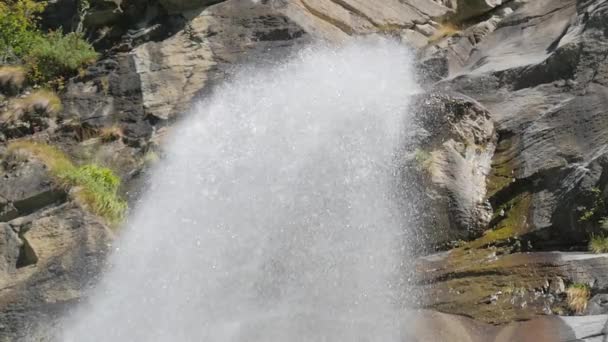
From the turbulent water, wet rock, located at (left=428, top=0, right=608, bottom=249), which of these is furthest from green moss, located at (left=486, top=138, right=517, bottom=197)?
the turbulent water

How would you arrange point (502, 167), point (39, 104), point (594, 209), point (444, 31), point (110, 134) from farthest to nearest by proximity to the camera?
1. point (444, 31)
2. point (39, 104)
3. point (110, 134)
4. point (502, 167)
5. point (594, 209)

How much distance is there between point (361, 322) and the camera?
7.57 m

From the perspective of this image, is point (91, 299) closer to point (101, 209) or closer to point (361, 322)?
point (101, 209)

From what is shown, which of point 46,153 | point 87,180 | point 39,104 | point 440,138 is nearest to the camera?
point 440,138

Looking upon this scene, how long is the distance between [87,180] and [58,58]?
166 inches

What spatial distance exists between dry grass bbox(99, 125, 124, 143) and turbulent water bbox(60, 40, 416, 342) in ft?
3.52

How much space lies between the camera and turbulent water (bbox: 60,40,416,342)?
322 inches

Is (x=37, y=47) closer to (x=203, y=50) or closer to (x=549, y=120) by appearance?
(x=203, y=50)

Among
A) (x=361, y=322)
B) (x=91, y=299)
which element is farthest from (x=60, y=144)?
(x=361, y=322)

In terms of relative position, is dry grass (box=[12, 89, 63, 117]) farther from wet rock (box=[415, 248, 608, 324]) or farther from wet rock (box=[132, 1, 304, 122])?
wet rock (box=[415, 248, 608, 324])

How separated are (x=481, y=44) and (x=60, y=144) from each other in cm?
800

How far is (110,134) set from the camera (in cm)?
1265

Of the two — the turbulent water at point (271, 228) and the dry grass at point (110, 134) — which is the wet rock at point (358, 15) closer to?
the turbulent water at point (271, 228)

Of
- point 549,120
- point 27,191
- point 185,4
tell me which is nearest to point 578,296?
point 549,120
